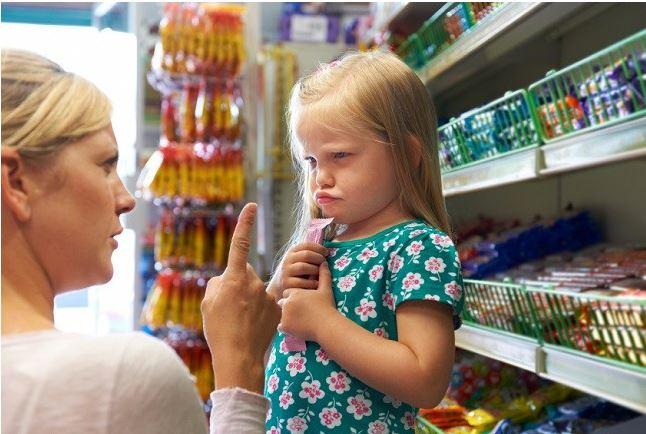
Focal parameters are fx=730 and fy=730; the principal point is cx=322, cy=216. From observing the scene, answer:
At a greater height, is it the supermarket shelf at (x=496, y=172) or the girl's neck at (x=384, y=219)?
the supermarket shelf at (x=496, y=172)

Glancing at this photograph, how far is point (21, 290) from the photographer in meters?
0.84

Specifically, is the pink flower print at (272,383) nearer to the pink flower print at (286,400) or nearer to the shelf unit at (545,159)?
the pink flower print at (286,400)

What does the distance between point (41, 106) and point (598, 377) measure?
1.18 meters

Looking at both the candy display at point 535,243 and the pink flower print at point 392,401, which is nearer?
the pink flower print at point 392,401

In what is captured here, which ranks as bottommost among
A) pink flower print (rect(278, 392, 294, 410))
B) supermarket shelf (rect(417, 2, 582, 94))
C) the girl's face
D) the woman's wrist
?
pink flower print (rect(278, 392, 294, 410))

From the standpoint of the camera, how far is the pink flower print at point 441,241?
4.07 ft

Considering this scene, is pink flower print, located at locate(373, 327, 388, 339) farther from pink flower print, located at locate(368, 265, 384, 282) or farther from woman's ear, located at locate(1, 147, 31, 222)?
woman's ear, located at locate(1, 147, 31, 222)

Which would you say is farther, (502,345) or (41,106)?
(502,345)

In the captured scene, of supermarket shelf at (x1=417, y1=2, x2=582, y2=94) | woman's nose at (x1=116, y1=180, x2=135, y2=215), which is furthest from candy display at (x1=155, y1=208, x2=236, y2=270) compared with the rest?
woman's nose at (x1=116, y1=180, x2=135, y2=215)

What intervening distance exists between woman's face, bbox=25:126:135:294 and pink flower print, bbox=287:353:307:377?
0.47 metres

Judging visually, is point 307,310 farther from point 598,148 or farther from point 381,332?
point 598,148

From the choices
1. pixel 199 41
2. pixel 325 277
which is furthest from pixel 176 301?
pixel 325 277

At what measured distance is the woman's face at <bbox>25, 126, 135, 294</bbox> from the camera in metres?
0.83

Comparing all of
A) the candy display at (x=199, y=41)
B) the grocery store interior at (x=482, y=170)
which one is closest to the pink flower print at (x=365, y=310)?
the grocery store interior at (x=482, y=170)
